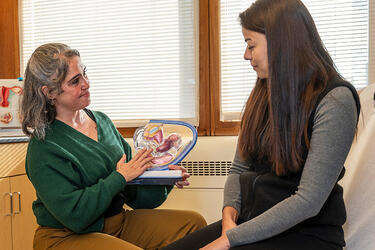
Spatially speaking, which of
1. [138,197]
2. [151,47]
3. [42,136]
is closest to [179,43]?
[151,47]

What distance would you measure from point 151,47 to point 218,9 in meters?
0.51

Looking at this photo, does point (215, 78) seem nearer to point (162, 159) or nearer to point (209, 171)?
point (209, 171)

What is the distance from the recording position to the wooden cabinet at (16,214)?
1.95m

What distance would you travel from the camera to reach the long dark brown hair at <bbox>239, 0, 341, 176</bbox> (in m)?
1.02

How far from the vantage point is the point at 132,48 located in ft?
8.72

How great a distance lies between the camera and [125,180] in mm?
1359

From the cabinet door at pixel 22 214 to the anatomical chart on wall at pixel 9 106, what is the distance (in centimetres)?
29

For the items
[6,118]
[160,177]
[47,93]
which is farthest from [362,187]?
[6,118]

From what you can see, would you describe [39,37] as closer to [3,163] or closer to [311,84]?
[3,163]

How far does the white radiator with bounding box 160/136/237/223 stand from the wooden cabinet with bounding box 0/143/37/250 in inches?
35.4

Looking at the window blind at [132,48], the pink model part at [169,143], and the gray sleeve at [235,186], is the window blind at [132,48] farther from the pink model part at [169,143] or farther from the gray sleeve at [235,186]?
the gray sleeve at [235,186]

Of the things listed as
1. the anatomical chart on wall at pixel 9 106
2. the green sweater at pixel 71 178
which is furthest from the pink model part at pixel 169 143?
the anatomical chart on wall at pixel 9 106

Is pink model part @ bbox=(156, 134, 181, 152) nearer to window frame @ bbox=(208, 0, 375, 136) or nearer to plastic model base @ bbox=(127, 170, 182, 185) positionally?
plastic model base @ bbox=(127, 170, 182, 185)

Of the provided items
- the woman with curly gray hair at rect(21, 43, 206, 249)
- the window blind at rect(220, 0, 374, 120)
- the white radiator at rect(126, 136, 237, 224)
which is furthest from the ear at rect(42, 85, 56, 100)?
the window blind at rect(220, 0, 374, 120)
